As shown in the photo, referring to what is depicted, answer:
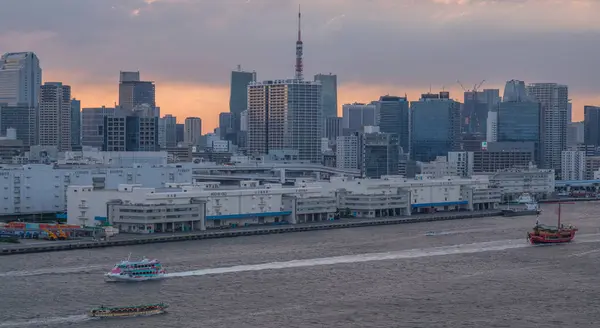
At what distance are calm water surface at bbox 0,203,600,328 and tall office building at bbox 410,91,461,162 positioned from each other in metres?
70.7

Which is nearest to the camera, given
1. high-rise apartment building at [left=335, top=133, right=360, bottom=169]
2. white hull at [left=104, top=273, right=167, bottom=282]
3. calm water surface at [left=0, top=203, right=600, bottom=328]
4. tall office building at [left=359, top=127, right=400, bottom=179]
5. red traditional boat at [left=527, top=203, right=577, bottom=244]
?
calm water surface at [left=0, top=203, right=600, bottom=328]

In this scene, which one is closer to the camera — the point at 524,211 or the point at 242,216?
the point at 242,216

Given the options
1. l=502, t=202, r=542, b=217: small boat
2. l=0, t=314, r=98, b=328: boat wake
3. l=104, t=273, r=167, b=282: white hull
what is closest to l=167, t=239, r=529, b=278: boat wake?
l=104, t=273, r=167, b=282: white hull

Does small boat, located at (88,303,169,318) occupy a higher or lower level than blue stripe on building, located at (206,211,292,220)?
lower

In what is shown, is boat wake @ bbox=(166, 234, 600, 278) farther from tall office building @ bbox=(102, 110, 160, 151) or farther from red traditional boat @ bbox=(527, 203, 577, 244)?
tall office building @ bbox=(102, 110, 160, 151)

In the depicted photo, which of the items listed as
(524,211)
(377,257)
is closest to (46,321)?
(377,257)

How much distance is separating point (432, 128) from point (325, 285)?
272 feet

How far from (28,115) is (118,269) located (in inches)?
3365

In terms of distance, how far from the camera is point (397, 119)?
117562mm

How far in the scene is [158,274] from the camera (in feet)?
87.1

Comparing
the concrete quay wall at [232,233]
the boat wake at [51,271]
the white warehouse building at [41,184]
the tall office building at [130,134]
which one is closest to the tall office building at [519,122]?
the tall office building at [130,134]

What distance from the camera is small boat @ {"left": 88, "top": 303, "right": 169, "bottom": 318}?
21625mm

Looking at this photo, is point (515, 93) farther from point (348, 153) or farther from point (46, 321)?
point (46, 321)

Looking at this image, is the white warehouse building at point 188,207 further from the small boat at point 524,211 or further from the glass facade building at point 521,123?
the glass facade building at point 521,123
